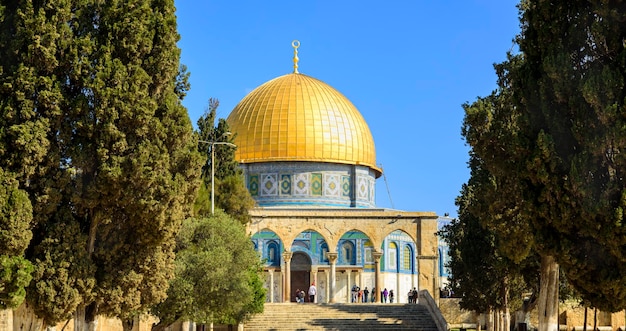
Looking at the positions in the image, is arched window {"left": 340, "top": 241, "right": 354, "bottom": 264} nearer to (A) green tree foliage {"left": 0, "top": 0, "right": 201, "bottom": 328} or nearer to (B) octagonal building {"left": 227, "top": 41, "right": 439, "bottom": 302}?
(B) octagonal building {"left": 227, "top": 41, "right": 439, "bottom": 302}

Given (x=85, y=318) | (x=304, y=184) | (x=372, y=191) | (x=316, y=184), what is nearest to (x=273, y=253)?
(x=304, y=184)

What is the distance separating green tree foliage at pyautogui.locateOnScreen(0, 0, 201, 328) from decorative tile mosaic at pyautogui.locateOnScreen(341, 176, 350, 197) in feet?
93.4

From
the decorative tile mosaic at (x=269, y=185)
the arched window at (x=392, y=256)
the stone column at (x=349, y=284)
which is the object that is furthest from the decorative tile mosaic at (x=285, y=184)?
the arched window at (x=392, y=256)

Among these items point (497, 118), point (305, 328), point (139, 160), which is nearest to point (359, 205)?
point (305, 328)

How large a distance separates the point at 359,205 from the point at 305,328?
14.9m

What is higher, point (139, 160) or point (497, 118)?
point (497, 118)

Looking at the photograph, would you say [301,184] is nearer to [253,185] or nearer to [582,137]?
[253,185]

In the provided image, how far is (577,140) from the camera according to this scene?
43.5 feet

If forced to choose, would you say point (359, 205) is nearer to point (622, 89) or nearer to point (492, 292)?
point (492, 292)

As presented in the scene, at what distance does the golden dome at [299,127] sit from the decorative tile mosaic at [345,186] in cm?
86

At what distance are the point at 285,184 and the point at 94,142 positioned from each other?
28922 millimetres

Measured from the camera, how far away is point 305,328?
29.8 metres

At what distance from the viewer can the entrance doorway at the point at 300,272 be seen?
1662 inches

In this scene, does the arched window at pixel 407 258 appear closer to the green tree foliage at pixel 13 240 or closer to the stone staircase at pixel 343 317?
the stone staircase at pixel 343 317
